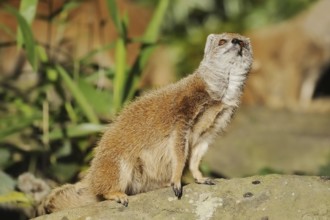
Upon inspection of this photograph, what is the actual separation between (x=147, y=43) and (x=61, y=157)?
1.11m

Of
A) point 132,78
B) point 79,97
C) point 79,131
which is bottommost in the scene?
point 79,131

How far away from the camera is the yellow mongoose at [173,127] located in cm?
456

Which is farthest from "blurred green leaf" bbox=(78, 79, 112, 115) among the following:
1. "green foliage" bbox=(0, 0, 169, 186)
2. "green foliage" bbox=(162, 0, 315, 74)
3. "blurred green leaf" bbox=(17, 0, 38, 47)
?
"green foliage" bbox=(162, 0, 315, 74)

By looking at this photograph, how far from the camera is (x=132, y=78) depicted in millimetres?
6773

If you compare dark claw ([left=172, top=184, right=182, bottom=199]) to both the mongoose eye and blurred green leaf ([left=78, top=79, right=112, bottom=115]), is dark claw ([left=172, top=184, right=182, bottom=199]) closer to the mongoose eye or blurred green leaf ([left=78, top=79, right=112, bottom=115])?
the mongoose eye

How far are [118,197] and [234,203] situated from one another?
0.61 m

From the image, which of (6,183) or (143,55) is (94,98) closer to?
(143,55)

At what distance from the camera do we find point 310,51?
37.6ft

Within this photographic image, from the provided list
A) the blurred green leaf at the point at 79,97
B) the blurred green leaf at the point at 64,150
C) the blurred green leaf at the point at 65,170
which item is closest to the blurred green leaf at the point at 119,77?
the blurred green leaf at the point at 79,97

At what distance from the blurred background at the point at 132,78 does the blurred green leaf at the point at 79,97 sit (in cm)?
1

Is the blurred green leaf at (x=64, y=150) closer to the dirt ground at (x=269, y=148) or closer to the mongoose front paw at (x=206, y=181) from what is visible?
the dirt ground at (x=269, y=148)

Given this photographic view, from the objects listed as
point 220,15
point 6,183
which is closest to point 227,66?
point 6,183

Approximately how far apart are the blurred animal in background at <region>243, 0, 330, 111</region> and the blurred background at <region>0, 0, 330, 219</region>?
1 cm

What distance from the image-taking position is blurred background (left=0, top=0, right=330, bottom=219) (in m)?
6.45
